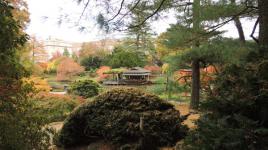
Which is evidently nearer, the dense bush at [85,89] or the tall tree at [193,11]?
the tall tree at [193,11]

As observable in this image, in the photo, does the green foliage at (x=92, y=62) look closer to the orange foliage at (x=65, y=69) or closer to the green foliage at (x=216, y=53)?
the orange foliage at (x=65, y=69)

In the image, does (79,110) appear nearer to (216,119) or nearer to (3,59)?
(3,59)

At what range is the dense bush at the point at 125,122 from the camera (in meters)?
6.01

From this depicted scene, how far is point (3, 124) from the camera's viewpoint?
3.41 m

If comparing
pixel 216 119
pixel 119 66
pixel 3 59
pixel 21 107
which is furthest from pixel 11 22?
pixel 119 66

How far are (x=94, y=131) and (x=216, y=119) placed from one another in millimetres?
3723

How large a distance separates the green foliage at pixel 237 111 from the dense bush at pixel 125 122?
7.59 ft

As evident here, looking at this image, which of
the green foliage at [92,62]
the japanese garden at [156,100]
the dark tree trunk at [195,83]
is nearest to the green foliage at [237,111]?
the japanese garden at [156,100]

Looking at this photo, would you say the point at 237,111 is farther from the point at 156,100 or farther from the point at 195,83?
the point at 195,83

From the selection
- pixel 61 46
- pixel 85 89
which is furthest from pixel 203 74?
pixel 61 46

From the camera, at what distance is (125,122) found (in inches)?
243

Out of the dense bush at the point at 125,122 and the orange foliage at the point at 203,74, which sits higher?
the orange foliage at the point at 203,74

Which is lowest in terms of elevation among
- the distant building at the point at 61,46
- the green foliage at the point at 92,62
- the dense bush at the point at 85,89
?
the dense bush at the point at 85,89

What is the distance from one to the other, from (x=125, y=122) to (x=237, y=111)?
3.13 metres
